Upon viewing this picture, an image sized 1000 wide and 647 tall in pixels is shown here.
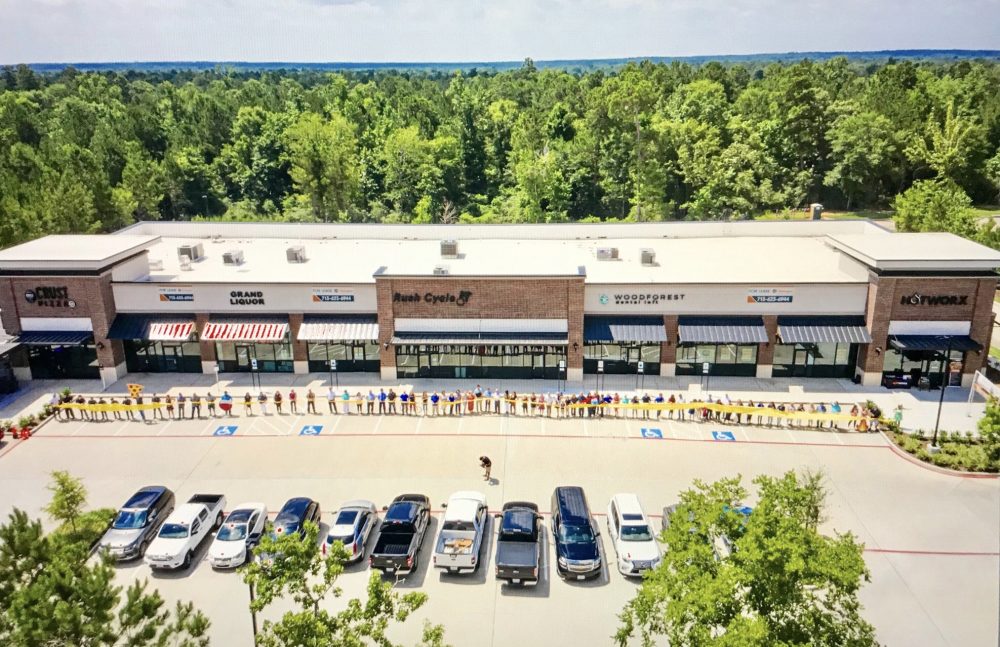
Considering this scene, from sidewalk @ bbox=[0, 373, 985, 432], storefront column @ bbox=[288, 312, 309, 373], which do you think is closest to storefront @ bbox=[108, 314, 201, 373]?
sidewalk @ bbox=[0, 373, 985, 432]

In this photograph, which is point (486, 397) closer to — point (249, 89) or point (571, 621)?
point (571, 621)

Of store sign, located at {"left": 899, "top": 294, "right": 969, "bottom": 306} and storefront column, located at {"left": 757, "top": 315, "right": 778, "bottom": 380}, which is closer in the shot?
store sign, located at {"left": 899, "top": 294, "right": 969, "bottom": 306}

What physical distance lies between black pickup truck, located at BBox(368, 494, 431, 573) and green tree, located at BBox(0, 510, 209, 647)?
8.30m

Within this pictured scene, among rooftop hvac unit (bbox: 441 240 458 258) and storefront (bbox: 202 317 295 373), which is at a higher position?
rooftop hvac unit (bbox: 441 240 458 258)

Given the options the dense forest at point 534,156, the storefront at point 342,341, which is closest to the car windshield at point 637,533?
the storefront at point 342,341

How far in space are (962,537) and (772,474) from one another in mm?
6680

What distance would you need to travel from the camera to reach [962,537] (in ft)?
83.0

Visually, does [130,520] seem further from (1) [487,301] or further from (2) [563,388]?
(2) [563,388]

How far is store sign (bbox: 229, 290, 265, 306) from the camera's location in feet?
126

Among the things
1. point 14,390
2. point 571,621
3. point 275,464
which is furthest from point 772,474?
point 14,390

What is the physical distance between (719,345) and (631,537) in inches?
663

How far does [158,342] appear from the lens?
39938 mm

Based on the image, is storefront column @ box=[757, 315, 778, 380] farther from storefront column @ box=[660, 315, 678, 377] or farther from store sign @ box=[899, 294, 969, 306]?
store sign @ box=[899, 294, 969, 306]

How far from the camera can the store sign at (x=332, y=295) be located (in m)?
38.3
